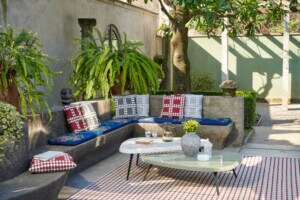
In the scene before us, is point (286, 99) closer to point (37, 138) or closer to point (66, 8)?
point (66, 8)

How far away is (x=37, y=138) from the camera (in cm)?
570

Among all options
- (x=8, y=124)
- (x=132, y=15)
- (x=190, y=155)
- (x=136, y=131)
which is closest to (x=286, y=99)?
(x=132, y=15)

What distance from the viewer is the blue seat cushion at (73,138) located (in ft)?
19.1

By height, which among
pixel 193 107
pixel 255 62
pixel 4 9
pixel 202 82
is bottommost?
pixel 193 107

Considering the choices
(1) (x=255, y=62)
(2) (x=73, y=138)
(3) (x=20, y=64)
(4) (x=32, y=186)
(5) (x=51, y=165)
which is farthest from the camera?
(1) (x=255, y=62)

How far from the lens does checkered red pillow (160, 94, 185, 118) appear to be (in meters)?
7.86

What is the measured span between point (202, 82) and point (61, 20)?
21.1 feet

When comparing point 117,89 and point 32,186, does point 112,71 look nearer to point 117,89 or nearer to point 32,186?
point 117,89

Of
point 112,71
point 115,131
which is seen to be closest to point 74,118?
point 115,131

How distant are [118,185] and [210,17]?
3.05m

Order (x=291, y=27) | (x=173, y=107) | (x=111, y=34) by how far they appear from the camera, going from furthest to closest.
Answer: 1. (x=291, y=27)
2. (x=111, y=34)
3. (x=173, y=107)

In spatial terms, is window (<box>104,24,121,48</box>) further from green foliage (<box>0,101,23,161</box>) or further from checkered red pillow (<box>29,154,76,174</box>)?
green foliage (<box>0,101,23,161</box>)

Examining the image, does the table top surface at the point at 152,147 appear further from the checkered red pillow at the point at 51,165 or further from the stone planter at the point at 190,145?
the checkered red pillow at the point at 51,165

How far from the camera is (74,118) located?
6.61 meters
